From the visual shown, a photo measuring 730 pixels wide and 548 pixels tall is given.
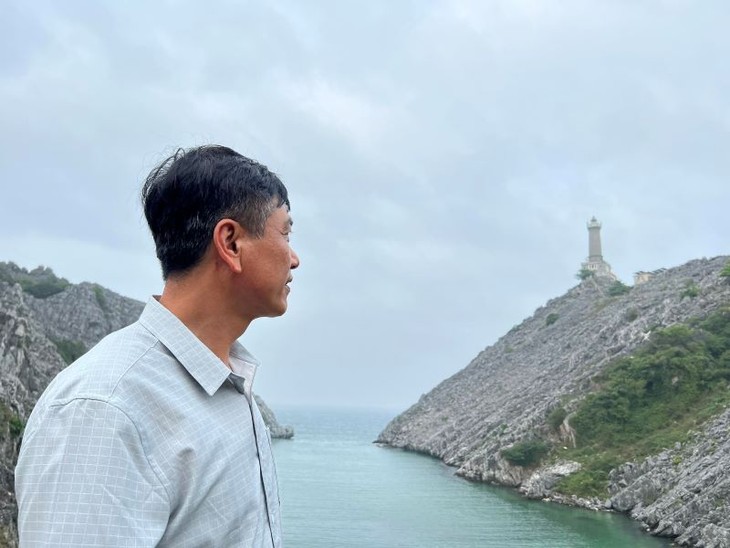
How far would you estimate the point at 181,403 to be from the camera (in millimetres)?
1886

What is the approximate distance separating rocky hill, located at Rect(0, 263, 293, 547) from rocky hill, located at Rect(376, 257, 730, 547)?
24884mm

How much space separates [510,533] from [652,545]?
20.6ft

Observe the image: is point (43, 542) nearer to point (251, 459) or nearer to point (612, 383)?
point (251, 459)

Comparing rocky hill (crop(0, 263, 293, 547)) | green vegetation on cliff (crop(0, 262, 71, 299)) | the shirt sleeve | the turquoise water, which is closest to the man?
the shirt sleeve

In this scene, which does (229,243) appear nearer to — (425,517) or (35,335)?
(425,517)

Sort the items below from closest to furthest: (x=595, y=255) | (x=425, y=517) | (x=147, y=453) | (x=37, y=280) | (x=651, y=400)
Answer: (x=147, y=453) < (x=425, y=517) < (x=651, y=400) < (x=37, y=280) < (x=595, y=255)

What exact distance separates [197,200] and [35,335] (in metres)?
46.8

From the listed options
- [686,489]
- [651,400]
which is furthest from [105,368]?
[651,400]

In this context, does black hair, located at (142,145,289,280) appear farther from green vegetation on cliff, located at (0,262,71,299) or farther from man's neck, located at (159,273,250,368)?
green vegetation on cliff, located at (0,262,71,299)

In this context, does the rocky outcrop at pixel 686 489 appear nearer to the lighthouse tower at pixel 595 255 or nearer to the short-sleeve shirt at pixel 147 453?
the short-sleeve shirt at pixel 147 453

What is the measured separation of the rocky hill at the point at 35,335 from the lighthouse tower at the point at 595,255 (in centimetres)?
4909

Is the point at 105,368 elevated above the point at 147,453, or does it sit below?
above

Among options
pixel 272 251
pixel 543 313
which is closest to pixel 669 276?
pixel 543 313

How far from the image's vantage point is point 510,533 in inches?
1435
